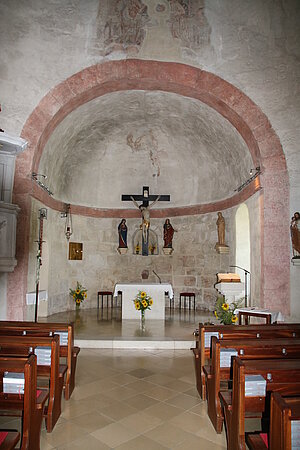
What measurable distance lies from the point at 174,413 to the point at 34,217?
7.02 m

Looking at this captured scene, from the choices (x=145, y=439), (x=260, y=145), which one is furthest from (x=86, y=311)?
(x=145, y=439)

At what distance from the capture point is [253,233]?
1019 centimetres

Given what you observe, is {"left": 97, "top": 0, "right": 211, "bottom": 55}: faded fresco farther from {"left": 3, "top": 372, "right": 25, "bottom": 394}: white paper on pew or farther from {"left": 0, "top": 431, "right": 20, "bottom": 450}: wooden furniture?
{"left": 0, "top": 431, "right": 20, "bottom": 450}: wooden furniture

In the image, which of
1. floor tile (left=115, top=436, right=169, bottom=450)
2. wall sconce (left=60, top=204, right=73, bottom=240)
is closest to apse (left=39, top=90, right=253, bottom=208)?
wall sconce (left=60, top=204, right=73, bottom=240)

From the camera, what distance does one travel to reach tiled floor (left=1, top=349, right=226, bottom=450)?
3.90 meters

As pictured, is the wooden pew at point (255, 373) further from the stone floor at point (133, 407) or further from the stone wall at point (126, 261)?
the stone wall at point (126, 261)

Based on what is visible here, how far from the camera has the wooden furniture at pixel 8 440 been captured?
2.65 meters

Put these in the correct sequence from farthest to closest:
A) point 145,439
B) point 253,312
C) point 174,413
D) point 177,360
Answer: point 253,312 < point 177,360 < point 174,413 < point 145,439

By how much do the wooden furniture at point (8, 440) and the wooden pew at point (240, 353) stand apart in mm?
2247

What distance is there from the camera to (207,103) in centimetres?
1057

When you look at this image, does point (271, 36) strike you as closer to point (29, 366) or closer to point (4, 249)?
point (4, 249)

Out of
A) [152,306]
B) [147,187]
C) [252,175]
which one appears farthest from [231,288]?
[147,187]

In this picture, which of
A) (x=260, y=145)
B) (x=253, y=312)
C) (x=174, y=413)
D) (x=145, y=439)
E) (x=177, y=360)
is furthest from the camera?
(x=260, y=145)

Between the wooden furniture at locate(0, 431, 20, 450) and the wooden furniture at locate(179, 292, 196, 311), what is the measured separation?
36.0ft
